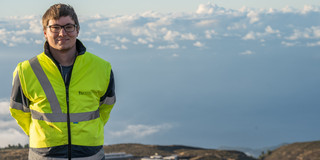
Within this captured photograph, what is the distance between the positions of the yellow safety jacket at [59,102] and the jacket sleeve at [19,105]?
1 centimetres

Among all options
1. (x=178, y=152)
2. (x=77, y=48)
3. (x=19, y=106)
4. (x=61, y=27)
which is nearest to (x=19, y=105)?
(x=19, y=106)

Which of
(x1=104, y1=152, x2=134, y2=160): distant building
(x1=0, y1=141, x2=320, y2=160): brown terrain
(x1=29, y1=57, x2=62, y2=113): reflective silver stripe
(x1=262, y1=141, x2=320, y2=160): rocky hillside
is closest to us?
(x1=29, y1=57, x2=62, y2=113): reflective silver stripe

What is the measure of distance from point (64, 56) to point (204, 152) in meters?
18.6

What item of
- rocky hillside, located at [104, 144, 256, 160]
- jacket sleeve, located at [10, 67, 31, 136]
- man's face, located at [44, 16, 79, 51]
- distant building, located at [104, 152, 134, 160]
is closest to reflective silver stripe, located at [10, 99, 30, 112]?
jacket sleeve, located at [10, 67, 31, 136]

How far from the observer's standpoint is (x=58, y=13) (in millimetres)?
4387

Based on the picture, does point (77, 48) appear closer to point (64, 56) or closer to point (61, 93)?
point (64, 56)

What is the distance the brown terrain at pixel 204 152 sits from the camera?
69.3 ft

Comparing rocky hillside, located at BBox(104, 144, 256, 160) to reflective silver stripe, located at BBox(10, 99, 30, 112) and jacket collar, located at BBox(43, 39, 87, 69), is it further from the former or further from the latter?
jacket collar, located at BBox(43, 39, 87, 69)

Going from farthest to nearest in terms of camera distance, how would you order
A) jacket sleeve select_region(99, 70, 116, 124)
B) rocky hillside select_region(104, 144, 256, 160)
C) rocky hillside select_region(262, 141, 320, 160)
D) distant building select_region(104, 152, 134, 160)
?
rocky hillside select_region(262, 141, 320, 160) < rocky hillside select_region(104, 144, 256, 160) < distant building select_region(104, 152, 134, 160) < jacket sleeve select_region(99, 70, 116, 124)

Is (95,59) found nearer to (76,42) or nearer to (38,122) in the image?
(76,42)

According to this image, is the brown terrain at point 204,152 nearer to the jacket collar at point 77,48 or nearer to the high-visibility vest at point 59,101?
the high-visibility vest at point 59,101

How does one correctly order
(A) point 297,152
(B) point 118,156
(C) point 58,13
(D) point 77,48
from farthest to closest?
1. (A) point 297,152
2. (B) point 118,156
3. (D) point 77,48
4. (C) point 58,13

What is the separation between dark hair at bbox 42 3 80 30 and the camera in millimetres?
4395

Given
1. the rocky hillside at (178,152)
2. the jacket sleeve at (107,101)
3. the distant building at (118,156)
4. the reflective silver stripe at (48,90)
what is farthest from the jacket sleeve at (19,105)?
the rocky hillside at (178,152)
